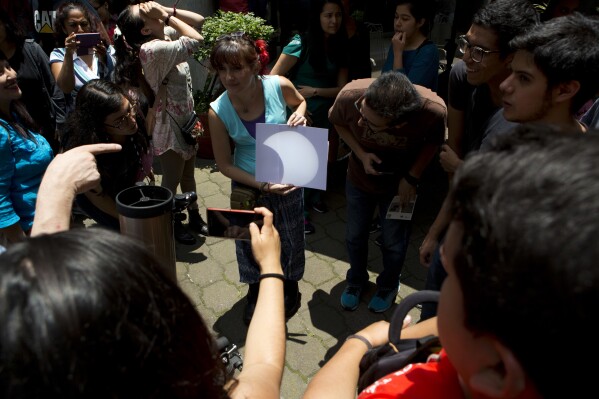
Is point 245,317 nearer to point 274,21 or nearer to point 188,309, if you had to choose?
point 188,309

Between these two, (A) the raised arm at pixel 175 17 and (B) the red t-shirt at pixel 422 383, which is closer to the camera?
(B) the red t-shirt at pixel 422 383

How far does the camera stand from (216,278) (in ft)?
11.3

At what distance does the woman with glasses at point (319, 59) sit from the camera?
3723 millimetres

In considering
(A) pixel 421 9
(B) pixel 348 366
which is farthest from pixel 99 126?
(A) pixel 421 9

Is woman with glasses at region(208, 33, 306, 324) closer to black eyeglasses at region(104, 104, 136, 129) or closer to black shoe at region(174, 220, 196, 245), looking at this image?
black eyeglasses at region(104, 104, 136, 129)

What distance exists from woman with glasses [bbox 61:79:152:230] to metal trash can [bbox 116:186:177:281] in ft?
2.73

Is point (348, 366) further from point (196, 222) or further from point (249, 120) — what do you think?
point (196, 222)

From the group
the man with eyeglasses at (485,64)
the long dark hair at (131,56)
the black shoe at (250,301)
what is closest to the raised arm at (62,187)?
the man with eyeglasses at (485,64)

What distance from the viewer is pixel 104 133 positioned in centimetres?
244

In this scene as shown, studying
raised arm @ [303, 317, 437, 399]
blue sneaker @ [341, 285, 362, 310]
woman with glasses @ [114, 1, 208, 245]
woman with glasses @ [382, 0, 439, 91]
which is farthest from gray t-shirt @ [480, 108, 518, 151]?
woman with glasses @ [114, 1, 208, 245]

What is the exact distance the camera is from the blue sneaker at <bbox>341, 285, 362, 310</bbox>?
3.09 meters

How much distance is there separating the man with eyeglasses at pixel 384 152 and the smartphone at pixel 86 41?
6.24 feet

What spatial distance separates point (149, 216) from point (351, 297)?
6.58 feet

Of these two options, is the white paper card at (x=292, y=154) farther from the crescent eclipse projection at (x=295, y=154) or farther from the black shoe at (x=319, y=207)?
the black shoe at (x=319, y=207)
